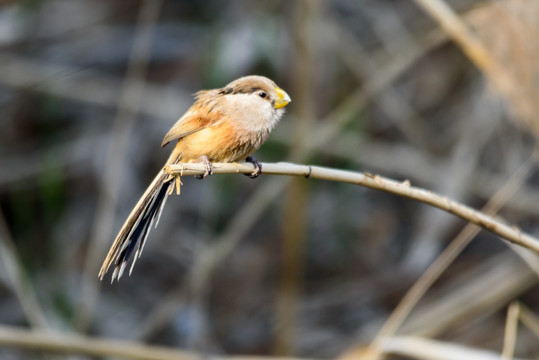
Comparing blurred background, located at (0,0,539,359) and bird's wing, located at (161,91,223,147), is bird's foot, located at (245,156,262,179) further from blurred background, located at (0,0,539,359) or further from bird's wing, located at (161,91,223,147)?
blurred background, located at (0,0,539,359)

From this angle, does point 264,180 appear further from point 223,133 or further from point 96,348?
point 223,133

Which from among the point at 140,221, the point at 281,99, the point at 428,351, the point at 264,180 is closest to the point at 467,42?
the point at 281,99

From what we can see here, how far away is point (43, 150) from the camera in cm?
525

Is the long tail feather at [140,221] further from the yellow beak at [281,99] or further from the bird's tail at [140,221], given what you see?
the yellow beak at [281,99]

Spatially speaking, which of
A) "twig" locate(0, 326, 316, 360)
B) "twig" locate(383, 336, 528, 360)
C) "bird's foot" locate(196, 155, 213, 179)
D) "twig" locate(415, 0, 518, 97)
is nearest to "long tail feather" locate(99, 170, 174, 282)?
"bird's foot" locate(196, 155, 213, 179)

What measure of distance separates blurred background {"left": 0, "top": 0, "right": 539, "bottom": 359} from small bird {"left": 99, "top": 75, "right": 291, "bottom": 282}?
1764mm

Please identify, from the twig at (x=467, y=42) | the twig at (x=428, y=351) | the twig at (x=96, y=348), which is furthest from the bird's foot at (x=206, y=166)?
the twig at (x=96, y=348)

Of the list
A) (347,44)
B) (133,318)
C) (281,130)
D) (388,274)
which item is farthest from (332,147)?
(133,318)

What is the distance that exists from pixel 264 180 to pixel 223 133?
2.71m

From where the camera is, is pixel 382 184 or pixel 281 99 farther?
pixel 281 99

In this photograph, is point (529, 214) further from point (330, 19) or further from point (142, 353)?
point (142, 353)

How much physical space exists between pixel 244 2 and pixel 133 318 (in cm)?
252

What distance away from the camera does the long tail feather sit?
2.26 m

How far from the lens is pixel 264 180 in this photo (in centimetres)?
509
